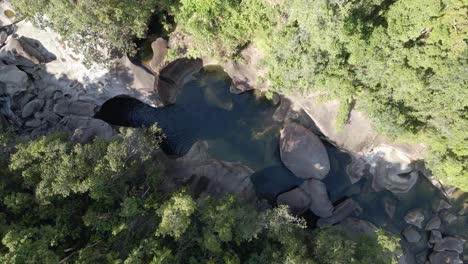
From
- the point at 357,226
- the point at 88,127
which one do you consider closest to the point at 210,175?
the point at 88,127

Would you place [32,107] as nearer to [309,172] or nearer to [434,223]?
[309,172]

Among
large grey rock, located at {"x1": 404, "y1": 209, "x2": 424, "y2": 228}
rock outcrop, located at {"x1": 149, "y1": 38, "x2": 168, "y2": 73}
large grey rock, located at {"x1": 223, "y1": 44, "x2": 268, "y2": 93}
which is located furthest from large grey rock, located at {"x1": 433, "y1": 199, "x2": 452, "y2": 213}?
rock outcrop, located at {"x1": 149, "y1": 38, "x2": 168, "y2": 73}

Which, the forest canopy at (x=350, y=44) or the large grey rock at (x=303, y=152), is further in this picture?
the large grey rock at (x=303, y=152)

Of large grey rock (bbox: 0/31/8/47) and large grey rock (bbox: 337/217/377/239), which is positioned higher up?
large grey rock (bbox: 0/31/8/47)

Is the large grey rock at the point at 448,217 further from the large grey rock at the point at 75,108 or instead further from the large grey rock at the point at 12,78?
the large grey rock at the point at 12,78

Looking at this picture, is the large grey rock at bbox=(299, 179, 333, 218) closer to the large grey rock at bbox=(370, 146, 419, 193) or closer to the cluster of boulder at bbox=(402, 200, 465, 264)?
the large grey rock at bbox=(370, 146, 419, 193)

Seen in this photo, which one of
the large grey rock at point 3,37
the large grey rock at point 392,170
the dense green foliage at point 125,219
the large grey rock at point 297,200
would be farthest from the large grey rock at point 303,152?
the large grey rock at point 3,37

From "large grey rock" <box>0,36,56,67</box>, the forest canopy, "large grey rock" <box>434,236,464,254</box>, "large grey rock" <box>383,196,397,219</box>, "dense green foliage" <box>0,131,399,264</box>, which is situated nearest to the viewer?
the forest canopy

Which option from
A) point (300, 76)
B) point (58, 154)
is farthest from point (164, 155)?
point (300, 76)
